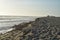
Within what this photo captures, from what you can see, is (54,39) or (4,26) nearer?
(54,39)

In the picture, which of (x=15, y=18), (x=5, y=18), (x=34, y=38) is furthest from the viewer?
(x=15, y=18)

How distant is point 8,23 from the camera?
420 cm

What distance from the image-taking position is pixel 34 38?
237 centimetres

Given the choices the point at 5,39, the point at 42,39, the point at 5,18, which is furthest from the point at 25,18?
the point at 42,39

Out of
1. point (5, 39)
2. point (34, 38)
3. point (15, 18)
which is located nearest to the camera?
point (34, 38)

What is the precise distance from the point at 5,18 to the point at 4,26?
0.47 metres

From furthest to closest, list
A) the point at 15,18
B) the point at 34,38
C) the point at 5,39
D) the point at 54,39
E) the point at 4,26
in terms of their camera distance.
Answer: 1. the point at 15,18
2. the point at 4,26
3. the point at 5,39
4. the point at 34,38
5. the point at 54,39

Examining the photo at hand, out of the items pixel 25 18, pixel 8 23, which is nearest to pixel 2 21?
pixel 8 23

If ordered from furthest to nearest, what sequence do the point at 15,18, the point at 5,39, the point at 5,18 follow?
the point at 15,18 → the point at 5,18 → the point at 5,39

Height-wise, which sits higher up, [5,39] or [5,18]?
[5,18]

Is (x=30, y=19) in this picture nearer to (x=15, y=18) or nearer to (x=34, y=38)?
(x=15, y=18)

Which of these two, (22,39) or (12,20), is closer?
(22,39)

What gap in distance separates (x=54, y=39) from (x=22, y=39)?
0.57m

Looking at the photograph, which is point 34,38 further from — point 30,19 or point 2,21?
point 30,19
